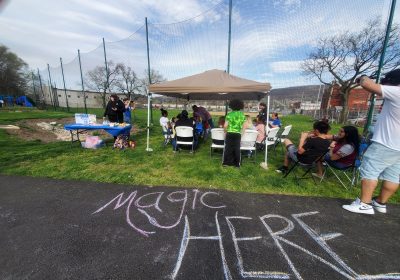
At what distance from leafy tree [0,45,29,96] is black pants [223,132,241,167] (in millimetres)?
46281

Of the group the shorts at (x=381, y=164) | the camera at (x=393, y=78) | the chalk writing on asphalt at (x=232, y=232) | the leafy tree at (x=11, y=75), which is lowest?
the chalk writing on asphalt at (x=232, y=232)

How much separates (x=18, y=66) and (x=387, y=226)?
53519 mm

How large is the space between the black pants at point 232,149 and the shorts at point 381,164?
2.42 m

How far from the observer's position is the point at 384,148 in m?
2.65

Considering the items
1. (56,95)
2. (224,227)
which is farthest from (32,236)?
(56,95)

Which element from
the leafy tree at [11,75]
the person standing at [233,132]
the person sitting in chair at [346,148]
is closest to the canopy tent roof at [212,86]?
the person standing at [233,132]

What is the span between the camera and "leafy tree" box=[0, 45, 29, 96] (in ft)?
120

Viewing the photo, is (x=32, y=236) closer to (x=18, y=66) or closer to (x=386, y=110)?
(x=386, y=110)

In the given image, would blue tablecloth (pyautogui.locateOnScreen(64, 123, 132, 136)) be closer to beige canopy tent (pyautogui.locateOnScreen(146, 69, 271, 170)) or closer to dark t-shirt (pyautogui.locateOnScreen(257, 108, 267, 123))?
beige canopy tent (pyautogui.locateOnScreen(146, 69, 271, 170))

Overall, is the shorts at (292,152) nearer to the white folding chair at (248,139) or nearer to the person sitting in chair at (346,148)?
the person sitting in chair at (346,148)

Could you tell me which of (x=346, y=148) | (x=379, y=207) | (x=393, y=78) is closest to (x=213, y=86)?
(x=346, y=148)

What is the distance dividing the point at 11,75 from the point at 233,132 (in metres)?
49.9

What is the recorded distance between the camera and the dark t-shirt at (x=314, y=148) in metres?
3.59

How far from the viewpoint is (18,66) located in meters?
37.7
